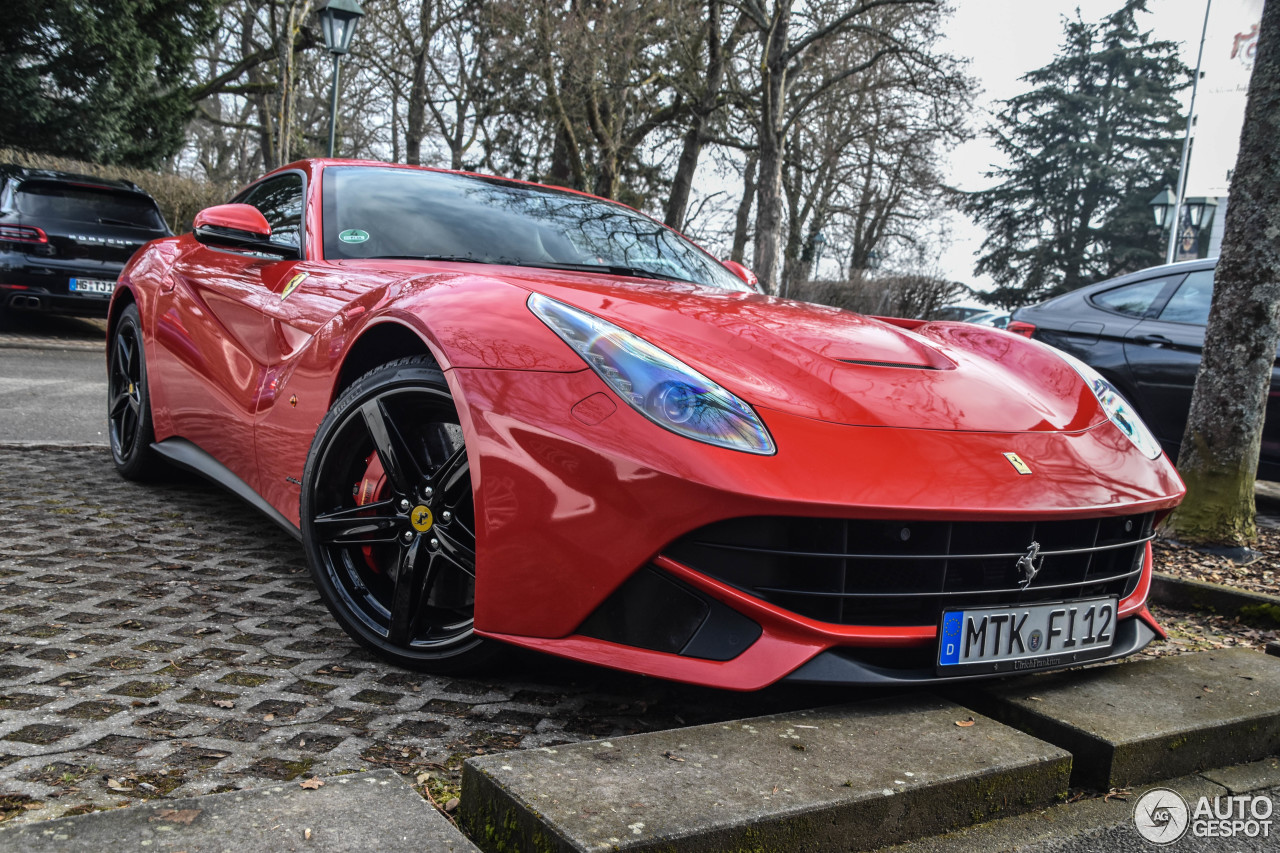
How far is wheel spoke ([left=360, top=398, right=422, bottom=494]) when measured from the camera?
2438mm

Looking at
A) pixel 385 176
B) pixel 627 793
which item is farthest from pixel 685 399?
pixel 385 176

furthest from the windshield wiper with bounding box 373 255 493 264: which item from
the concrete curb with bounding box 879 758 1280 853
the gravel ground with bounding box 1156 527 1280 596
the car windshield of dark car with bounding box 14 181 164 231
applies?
the car windshield of dark car with bounding box 14 181 164 231

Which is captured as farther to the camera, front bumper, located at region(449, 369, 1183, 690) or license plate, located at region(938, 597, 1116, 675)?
license plate, located at region(938, 597, 1116, 675)

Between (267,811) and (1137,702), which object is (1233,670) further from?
(267,811)

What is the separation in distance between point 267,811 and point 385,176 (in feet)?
8.09

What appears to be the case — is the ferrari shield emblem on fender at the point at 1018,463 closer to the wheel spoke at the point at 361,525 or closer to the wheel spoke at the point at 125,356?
the wheel spoke at the point at 361,525

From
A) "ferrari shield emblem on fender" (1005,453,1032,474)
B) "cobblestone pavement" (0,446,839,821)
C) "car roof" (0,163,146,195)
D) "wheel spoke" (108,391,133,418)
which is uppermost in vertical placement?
"car roof" (0,163,146,195)

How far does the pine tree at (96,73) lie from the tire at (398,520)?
18314mm

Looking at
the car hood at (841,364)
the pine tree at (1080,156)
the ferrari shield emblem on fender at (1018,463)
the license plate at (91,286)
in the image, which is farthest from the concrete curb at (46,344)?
the pine tree at (1080,156)

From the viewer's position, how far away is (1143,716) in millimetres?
2244

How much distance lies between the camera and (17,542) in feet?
11.0

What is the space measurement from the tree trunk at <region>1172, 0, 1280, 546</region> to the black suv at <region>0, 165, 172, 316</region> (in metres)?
9.78

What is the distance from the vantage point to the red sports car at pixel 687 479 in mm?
1991

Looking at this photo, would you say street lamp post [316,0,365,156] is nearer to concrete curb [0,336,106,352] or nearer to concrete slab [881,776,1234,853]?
concrete curb [0,336,106,352]
